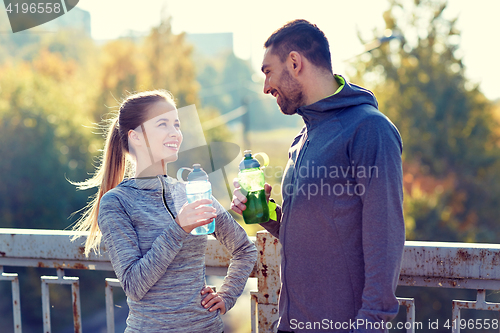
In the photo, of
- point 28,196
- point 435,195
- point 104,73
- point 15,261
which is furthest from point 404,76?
point 15,261

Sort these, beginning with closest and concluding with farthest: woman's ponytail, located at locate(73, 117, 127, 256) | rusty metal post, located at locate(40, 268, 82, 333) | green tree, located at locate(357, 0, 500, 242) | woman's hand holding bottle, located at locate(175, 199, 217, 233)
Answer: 1. woman's hand holding bottle, located at locate(175, 199, 217, 233)
2. woman's ponytail, located at locate(73, 117, 127, 256)
3. rusty metal post, located at locate(40, 268, 82, 333)
4. green tree, located at locate(357, 0, 500, 242)

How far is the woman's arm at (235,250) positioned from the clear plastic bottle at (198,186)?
4.9 inches

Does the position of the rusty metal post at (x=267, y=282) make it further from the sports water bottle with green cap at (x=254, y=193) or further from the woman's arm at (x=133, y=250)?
the woman's arm at (x=133, y=250)

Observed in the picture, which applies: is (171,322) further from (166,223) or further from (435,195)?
(435,195)

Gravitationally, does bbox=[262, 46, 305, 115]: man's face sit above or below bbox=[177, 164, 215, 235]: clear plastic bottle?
above

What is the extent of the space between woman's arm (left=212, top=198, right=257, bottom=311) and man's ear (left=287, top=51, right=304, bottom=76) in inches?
33.8

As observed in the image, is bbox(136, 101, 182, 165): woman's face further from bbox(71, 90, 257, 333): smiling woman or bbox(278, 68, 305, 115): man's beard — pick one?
bbox(278, 68, 305, 115): man's beard

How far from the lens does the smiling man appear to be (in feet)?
5.99

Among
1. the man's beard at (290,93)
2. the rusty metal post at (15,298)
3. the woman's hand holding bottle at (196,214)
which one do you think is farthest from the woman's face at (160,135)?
the rusty metal post at (15,298)

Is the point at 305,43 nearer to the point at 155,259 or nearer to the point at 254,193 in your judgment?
the point at 254,193

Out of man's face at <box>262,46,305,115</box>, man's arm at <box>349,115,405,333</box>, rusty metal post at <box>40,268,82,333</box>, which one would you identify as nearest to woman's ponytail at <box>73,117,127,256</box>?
rusty metal post at <box>40,268,82,333</box>

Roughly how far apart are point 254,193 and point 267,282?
655 mm

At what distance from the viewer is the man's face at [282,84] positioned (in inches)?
91.5

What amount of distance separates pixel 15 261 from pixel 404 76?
22879 millimetres
